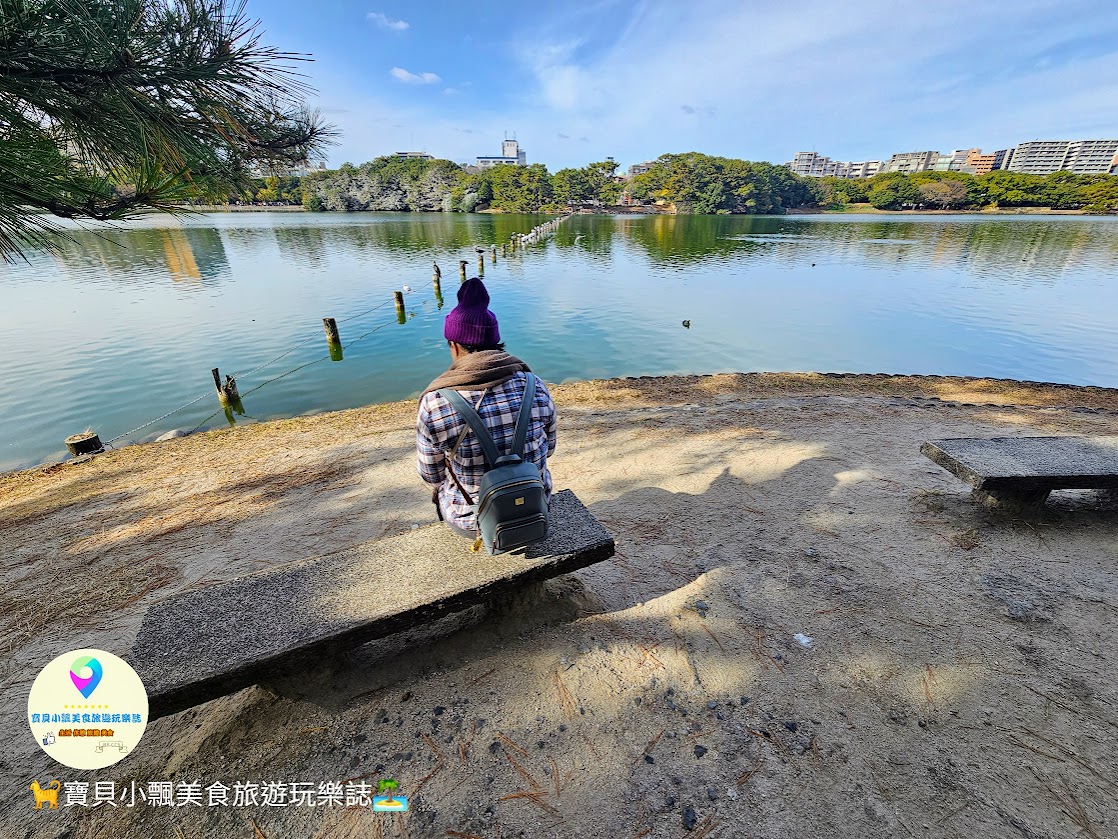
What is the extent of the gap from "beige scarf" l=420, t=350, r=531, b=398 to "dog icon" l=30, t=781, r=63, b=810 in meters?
2.34

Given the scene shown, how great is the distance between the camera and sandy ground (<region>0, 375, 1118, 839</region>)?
5.96ft

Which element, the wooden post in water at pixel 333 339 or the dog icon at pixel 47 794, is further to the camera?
the wooden post in water at pixel 333 339

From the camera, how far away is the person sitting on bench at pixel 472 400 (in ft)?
7.43

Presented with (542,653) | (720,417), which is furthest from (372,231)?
(542,653)

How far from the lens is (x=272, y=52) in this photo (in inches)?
116

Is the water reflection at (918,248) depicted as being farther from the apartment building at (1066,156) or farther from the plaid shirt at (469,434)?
the apartment building at (1066,156)

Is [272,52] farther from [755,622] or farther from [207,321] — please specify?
[207,321]

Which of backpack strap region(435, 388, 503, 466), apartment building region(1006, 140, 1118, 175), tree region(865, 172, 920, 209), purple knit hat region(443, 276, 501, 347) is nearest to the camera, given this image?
backpack strap region(435, 388, 503, 466)

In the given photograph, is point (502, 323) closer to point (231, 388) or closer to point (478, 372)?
point (231, 388)

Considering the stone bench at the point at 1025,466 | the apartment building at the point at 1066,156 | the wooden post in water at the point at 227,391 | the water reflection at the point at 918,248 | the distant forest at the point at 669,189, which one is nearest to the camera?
the stone bench at the point at 1025,466

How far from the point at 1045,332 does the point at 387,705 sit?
22482mm

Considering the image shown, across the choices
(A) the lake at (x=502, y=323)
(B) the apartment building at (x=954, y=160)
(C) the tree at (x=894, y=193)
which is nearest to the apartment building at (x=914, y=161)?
(B) the apartment building at (x=954, y=160)

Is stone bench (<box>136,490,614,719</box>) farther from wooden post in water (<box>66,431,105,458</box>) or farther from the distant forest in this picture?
the distant forest

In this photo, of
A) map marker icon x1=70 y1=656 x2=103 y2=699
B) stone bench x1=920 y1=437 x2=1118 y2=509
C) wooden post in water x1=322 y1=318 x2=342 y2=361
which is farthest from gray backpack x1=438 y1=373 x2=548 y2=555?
wooden post in water x1=322 y1=318 x2=342 y2=361
